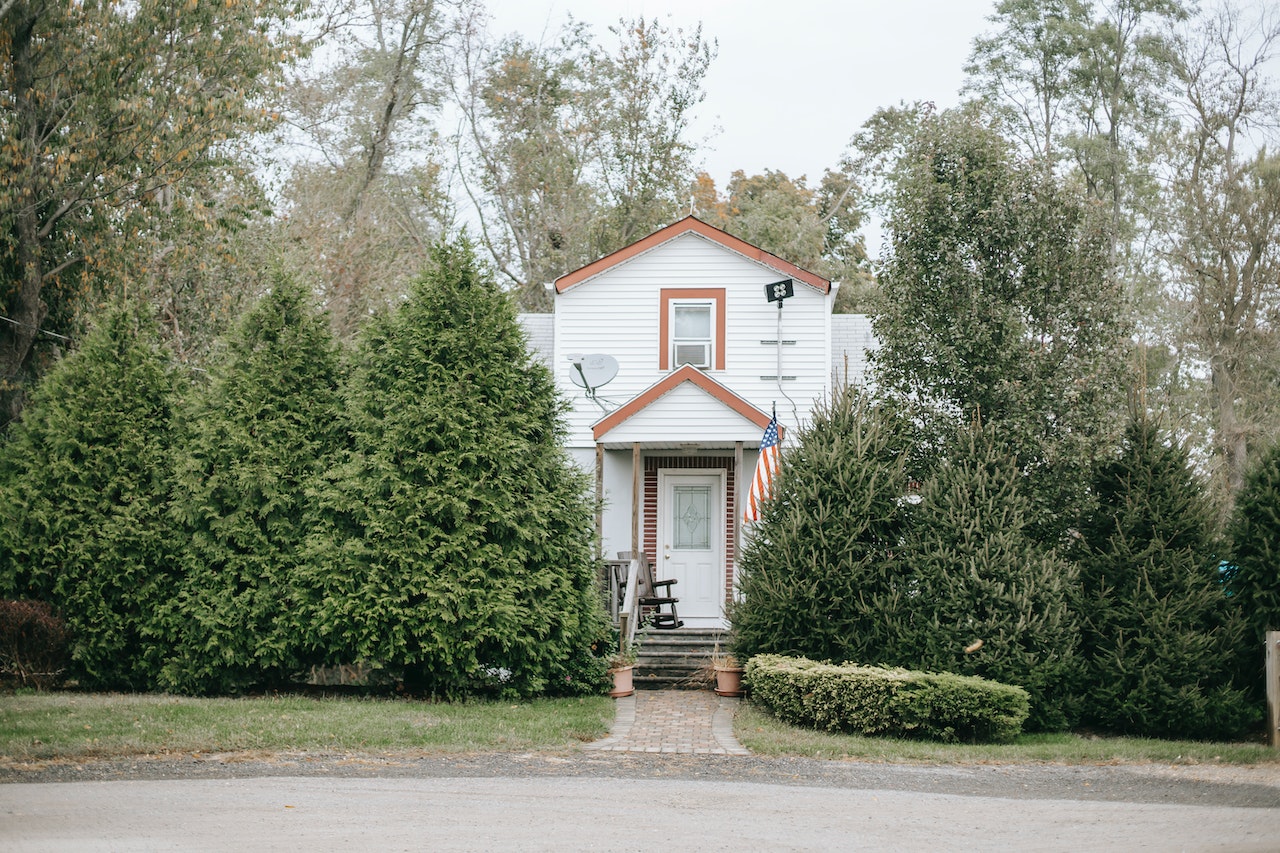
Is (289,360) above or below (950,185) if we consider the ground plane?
below

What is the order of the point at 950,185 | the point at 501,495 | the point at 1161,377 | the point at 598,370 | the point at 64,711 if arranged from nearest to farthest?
1. the point at 64,711
2. the point at 501,495
3. the point at 950,185
4. the point at 598,370
5. the point at 1161,377

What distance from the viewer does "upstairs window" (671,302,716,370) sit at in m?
20.2

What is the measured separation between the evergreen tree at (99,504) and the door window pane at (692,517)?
839cm


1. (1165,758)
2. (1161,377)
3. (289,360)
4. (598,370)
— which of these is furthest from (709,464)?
(1161,377)

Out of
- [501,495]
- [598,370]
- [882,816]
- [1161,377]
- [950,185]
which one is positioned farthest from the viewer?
[1161,377]

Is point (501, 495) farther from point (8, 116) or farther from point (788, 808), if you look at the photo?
point (8, 116)

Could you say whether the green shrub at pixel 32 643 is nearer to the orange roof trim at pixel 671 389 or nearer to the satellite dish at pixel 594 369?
the orange roof trim at pixel 671 389

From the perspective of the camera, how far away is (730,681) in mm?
15414

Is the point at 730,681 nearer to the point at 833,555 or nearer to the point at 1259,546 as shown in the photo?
the point at 833,555

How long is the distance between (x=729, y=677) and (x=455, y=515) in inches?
174

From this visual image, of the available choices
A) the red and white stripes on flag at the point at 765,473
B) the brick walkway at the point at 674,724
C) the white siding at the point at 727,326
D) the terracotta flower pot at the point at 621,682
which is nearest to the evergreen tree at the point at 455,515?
the terracotta flower pot at the point at 621,682

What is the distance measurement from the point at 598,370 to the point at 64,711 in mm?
9908

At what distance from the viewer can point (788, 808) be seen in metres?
8.95

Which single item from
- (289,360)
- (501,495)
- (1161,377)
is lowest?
(501,495)
